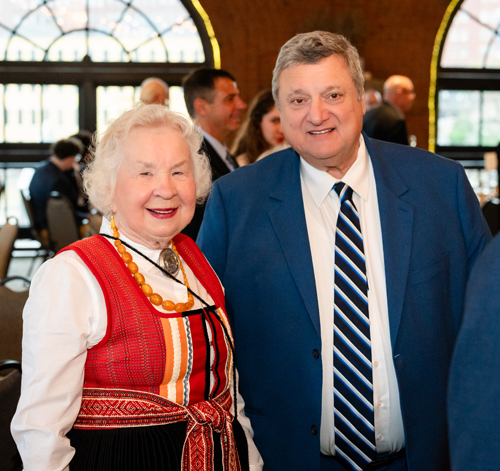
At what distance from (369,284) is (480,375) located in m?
0.78

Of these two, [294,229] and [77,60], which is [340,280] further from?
[77,60]

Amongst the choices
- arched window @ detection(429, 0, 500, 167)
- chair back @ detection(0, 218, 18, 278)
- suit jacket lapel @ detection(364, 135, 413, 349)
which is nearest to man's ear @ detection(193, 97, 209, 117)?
chair back @ detection(0, 218, 18, 278)

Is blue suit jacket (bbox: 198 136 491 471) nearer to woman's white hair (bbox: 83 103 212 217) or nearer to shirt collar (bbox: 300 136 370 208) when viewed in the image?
shirt collar (bbox: 300 136 370 208)

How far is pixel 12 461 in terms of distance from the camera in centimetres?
198

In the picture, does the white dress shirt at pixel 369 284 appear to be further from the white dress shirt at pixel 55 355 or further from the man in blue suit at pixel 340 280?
the white dress shirt at pixel 55 355

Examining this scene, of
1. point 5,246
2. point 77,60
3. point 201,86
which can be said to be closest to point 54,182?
point 5,246

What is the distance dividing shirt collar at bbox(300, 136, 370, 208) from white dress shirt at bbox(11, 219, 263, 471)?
741 millimetres

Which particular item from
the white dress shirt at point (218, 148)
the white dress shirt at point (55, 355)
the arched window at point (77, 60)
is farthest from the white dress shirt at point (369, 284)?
the arched window at point (77, 60)

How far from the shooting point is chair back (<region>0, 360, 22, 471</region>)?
1865mm

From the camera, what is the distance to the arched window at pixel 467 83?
31.1 feet

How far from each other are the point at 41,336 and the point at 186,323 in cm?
32

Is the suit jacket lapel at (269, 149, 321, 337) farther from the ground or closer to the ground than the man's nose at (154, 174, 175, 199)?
closer to the ground

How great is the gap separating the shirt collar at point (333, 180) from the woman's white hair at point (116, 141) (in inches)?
16.2

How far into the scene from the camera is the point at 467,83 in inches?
381
